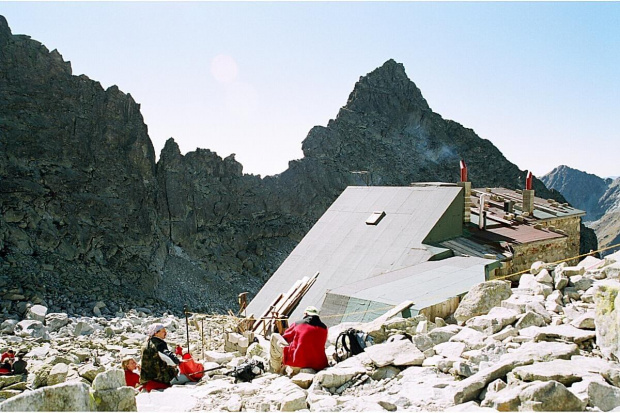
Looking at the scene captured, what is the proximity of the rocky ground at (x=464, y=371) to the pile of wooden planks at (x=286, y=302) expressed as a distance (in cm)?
411

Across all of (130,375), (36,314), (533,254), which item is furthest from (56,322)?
(533,254)

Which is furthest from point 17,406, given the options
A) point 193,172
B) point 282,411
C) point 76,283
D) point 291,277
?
point 193,172

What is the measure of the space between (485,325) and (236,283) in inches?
1615

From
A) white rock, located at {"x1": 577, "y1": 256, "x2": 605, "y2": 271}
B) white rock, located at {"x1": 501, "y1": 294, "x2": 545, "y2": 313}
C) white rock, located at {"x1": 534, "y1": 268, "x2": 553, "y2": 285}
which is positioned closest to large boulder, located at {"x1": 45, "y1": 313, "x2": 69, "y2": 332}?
white rock, located at {"x1": 501, "y1": 294, "x2": 545, "y2": 313}

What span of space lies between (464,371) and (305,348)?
2.56 metres

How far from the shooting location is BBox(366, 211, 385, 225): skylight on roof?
1634cm

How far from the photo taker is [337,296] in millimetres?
Result: 11188

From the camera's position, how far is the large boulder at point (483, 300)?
7953 millimetres

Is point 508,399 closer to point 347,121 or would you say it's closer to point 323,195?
point 323,195

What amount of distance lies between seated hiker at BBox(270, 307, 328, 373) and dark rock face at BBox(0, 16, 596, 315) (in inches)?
1076

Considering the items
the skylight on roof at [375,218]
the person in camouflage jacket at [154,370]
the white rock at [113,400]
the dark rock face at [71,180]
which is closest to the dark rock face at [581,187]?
the dark rock face at [71,180]

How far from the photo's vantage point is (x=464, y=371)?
5.14 metres

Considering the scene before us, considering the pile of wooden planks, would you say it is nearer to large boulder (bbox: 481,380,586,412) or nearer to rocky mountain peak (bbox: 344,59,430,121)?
large boulder (bbox: 481,380,586,412)

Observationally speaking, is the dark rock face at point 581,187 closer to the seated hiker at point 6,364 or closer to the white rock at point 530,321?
the white rock at point 530,321
